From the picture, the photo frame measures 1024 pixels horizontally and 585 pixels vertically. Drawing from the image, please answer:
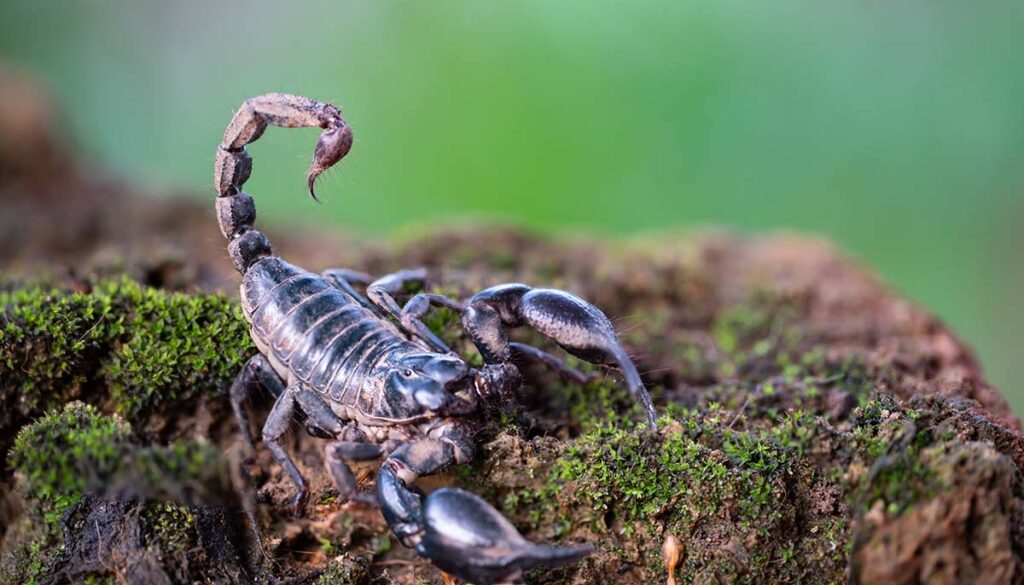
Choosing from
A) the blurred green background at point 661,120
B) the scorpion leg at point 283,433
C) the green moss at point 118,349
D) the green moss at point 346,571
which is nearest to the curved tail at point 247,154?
the green moss at point 118,349

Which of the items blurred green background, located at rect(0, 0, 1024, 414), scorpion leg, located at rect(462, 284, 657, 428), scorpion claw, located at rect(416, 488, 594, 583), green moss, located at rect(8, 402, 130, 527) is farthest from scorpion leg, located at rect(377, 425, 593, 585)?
blurred green background, located at rect(0, 0, 1024, 414)

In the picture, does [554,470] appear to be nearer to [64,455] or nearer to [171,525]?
[171,525]

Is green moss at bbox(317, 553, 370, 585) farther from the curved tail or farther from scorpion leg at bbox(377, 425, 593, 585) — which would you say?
the curved tail

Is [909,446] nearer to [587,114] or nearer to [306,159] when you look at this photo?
[306,159]

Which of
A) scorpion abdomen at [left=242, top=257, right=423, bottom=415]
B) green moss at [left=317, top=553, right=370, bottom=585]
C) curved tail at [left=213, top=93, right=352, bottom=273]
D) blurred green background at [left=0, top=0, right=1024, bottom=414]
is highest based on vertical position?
blurred green background at [left=0, top=0, right=1024, bottom=414]

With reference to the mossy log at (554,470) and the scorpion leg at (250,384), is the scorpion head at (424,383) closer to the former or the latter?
the mossy log at (554,470)

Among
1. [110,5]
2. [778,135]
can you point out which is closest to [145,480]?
[778,135]
